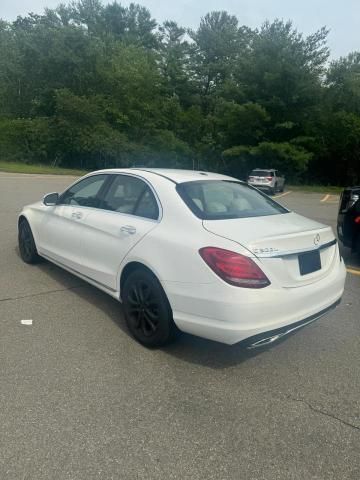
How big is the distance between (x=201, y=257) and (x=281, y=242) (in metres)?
0.61

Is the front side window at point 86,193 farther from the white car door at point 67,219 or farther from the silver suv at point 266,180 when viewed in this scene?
the silver suv at point 266,180

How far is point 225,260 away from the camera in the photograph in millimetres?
2900

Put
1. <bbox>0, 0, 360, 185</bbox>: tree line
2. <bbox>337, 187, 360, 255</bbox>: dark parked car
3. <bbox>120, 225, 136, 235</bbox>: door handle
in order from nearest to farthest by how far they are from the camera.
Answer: <bbox>120, 225, 136, 235</bbox>: door handle, <bbox>337, 187, 360, 255</bbox>: dark parked car, <bbox>0, 0, 360, 185</bbox>: tree line

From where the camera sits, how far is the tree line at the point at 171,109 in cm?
3247

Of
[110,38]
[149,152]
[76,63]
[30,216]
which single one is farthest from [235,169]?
[30,216]

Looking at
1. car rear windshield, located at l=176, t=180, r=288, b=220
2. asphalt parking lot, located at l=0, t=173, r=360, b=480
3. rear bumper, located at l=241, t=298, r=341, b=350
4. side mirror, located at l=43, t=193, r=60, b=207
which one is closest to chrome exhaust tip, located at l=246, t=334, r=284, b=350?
rear bumper, located at l=241, t=298, r=341, b=350

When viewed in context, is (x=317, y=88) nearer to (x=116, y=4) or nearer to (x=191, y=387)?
(x=191, y=387)

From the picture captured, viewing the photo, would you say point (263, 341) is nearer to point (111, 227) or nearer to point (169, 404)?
point (169, 404)

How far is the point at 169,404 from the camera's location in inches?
108

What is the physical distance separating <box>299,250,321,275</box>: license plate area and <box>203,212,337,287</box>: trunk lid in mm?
18

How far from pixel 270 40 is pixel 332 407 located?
114ft

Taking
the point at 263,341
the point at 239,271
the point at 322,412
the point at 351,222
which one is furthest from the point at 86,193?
the point at 351,222

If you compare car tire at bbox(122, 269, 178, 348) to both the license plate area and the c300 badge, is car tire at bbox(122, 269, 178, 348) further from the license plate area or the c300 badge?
the c300 badge

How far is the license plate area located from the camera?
3146 millimetres
